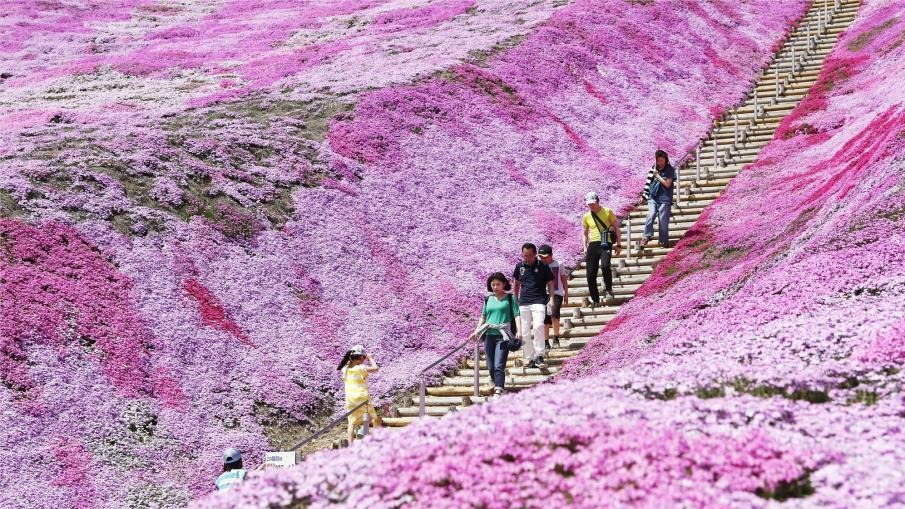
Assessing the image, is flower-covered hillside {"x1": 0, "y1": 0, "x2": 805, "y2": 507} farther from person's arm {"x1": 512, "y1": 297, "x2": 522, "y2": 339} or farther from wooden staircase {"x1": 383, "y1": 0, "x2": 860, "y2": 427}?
person's arm {"x1": 512, "y1": 297, "x2": 522, "y2": 339}

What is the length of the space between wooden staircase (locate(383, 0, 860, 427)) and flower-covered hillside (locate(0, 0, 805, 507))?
4.90ft

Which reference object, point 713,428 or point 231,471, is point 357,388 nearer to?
point 231,471

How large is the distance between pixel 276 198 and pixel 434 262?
501cm

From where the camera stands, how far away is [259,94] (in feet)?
150

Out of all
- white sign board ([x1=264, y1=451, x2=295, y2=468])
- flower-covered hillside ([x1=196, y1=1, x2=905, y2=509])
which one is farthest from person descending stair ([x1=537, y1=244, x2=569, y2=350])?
white sign board ([x1=264, y1=451, x2=295, y2=468])

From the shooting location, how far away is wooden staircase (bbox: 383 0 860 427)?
24.7 metres

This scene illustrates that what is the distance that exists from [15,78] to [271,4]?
22.8 meters

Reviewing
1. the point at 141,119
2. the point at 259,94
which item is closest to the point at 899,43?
the point at 259,94

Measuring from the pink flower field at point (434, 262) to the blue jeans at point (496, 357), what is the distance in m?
1.72

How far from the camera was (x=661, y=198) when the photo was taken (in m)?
31.9

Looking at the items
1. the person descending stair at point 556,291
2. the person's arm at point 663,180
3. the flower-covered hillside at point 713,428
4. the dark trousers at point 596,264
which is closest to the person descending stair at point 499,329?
the person descending stair at point 556,291

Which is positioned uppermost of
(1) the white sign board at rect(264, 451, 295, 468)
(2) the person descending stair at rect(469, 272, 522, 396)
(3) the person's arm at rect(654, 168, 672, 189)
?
(3) the person's arm at rect(654, 168, 672, 189)

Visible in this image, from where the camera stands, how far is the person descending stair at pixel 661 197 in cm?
A: 3150

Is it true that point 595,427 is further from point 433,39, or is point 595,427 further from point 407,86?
point 433,39
